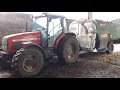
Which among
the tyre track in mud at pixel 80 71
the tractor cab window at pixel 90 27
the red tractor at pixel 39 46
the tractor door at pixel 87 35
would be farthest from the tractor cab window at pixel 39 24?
the tractor cab window at pixel 90 27

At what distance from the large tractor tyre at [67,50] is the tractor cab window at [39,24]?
0.90 metres

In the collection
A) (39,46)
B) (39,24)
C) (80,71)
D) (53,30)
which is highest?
(39,24)

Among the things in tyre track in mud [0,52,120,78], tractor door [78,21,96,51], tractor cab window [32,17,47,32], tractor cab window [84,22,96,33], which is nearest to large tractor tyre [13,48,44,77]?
tyre track in mud [0,52,120,78]

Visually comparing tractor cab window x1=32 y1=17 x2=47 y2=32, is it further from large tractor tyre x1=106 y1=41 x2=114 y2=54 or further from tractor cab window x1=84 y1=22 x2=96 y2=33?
large tractor tyre x1=106 y1=41 x2=114 y2=54

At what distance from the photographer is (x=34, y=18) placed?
6.46m

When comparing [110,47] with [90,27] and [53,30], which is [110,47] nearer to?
[90,27]

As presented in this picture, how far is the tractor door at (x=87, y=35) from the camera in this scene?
8.32 meters

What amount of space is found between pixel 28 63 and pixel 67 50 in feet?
6.30

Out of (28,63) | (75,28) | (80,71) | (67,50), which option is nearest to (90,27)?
(75,28)

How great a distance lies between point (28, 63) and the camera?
16.4ft

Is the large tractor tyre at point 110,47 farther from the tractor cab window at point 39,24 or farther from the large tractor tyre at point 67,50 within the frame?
the tractor cab window at point 39,24

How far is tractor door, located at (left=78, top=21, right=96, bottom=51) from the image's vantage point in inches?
328
